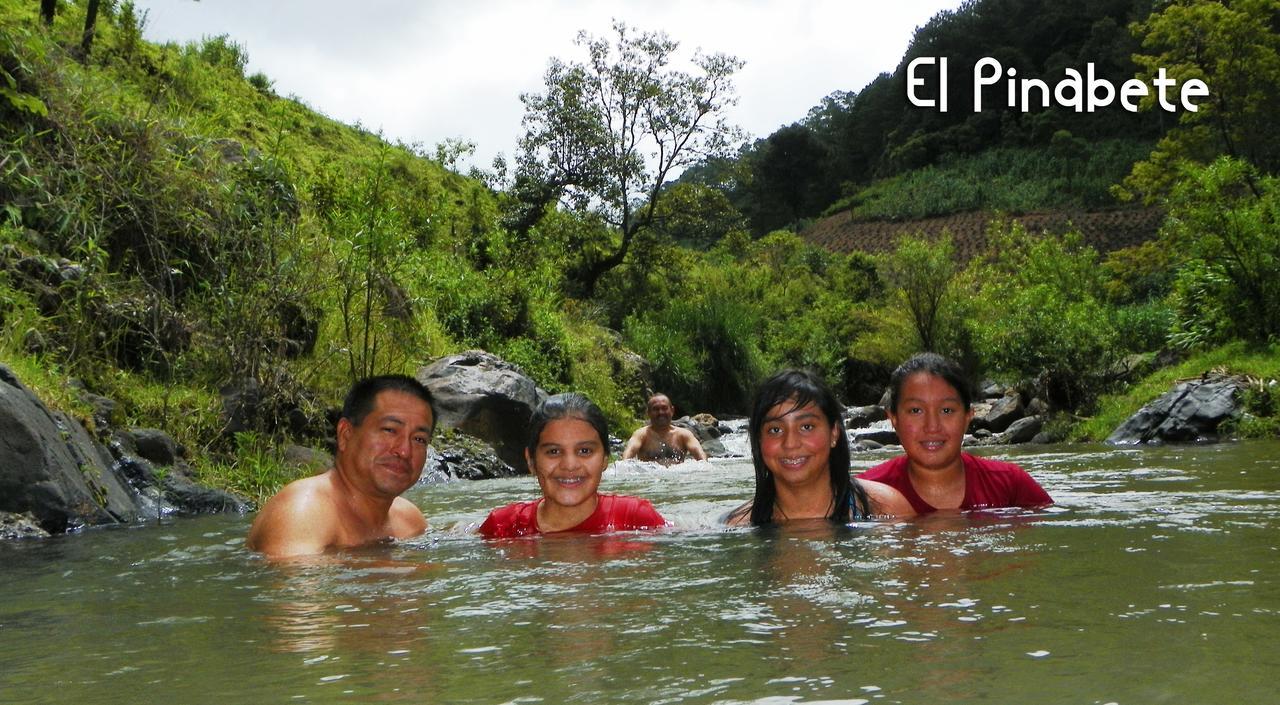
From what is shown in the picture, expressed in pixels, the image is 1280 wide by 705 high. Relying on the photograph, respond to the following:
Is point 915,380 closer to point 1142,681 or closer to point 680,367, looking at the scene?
point 1142,681

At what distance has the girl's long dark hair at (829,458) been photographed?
4531 millimetres

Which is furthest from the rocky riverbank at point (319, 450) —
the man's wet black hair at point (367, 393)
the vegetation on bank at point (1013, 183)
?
the vegetation on bank at point (1013, 183)

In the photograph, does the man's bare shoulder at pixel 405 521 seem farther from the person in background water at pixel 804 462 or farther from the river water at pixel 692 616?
the person in background water at pixel 804 462

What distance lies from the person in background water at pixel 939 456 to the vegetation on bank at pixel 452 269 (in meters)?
4.62

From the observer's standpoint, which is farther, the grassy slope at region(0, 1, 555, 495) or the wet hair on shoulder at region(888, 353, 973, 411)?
the grassy slope at region(0, 1, 555, 495)

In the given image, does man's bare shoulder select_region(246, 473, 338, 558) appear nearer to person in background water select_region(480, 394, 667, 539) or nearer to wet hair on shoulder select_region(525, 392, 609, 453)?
person in background water select_region(480, 394, 667, 539)

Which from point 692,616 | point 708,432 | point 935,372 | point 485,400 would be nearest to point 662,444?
point 485,400

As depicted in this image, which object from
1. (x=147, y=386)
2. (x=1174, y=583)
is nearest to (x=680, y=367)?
(x=147, y=386)

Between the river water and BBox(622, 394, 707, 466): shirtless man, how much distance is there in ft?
24.1

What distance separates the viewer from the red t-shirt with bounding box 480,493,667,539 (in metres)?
4.82

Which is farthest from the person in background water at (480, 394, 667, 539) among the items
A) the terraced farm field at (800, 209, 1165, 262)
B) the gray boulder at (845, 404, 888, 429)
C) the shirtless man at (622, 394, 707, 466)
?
the terraced farm field at (800, 209, 1165, 262)

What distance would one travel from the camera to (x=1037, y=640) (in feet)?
7.48

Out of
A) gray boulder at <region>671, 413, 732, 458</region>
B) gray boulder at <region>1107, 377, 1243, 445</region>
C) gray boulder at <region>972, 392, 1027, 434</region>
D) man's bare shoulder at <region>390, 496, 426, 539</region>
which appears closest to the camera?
man's bare shoulder at <region>390, 496, 426, 539</region>

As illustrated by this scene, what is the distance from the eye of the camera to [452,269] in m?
17.1
